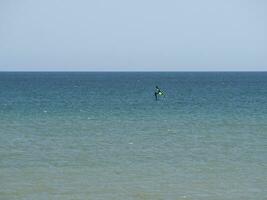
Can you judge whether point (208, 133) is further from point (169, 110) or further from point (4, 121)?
point (169, 110)

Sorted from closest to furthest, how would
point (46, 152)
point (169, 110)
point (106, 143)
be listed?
point (46, 152) → point (106, 143) → point (169, 110)

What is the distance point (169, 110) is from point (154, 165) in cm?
3335

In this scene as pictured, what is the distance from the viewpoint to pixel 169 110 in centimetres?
6081

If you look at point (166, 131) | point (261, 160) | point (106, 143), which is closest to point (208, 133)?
point (166, 131)

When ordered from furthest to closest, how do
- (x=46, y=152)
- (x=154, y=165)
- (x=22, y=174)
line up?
(x=46, y=152) → (x=154, y=165) → (x=22, y=174)

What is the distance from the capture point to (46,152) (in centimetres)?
3112

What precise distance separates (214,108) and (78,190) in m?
43.2

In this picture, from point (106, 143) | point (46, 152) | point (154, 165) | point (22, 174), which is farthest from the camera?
point (106, 143)

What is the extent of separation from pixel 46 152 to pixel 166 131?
11.3m

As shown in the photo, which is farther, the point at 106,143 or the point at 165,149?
the point at 106,143

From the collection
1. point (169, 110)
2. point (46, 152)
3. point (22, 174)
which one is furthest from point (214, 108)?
point (22, 174)

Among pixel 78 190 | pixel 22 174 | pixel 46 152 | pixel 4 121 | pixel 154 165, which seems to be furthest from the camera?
pixel 4 121

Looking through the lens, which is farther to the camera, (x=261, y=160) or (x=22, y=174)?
(x=261, y=160)

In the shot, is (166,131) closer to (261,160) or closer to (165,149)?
(165,149)
